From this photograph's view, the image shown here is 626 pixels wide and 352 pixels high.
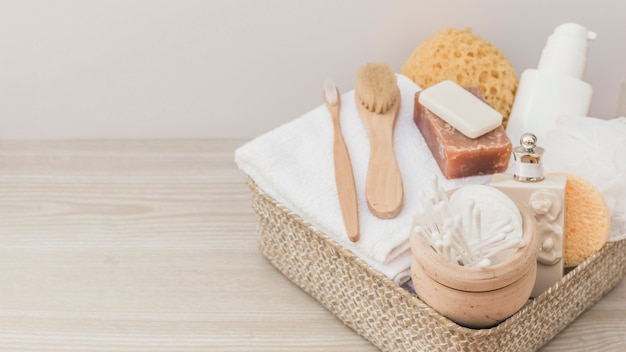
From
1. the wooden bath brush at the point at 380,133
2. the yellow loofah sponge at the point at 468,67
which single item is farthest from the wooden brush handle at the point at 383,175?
the yellow loofah sponge at the point at 468,67

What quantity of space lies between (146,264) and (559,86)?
1.51 feet

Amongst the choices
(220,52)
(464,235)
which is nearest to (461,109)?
(464,235)

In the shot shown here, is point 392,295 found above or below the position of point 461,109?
below

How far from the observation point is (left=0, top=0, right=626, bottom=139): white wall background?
923 mm

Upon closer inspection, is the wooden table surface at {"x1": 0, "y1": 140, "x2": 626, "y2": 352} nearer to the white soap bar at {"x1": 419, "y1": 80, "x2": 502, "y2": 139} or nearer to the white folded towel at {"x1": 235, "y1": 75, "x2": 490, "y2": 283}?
the white folded towel at {"x1": 235, "y1": 75, "x2": 490, "y2": 283}

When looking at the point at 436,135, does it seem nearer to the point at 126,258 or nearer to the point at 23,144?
the point at 126,258

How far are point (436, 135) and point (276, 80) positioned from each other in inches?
11.8

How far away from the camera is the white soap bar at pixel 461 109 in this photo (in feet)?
2.37

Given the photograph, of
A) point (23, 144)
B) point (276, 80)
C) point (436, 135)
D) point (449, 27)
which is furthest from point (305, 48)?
point (23, 144)

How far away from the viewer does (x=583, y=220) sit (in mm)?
682

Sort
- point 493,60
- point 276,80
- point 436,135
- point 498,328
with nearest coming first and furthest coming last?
point 498,328
point 436,135
point 493,60
point 276,80

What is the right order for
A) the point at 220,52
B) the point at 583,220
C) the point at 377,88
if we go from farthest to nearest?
the point at 220,52 → the point at 377,88 → the point at 583,220

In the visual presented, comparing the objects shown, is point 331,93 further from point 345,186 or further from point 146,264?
point 146,264

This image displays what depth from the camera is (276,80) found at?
0.97 m
